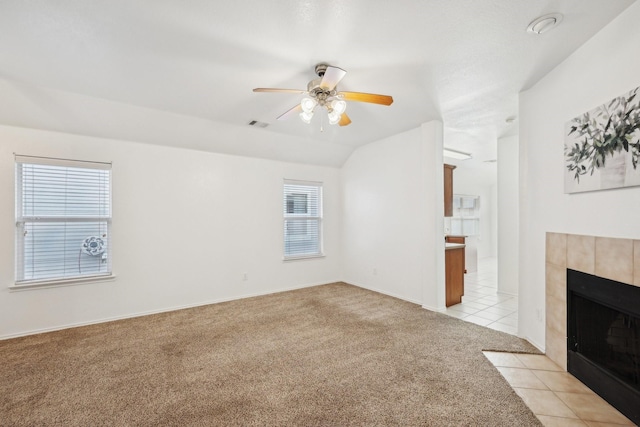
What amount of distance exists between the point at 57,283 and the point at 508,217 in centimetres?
667

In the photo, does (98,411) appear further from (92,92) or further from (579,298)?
(579,298)

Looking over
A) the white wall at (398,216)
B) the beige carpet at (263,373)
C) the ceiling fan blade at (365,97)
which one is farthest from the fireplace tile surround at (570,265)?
the ceiling fan blade at (365,97)

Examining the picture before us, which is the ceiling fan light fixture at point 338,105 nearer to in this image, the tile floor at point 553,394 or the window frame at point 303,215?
the tile floor at point 553,394

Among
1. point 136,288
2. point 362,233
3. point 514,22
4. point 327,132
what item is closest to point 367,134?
point 327,132

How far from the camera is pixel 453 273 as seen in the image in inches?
169

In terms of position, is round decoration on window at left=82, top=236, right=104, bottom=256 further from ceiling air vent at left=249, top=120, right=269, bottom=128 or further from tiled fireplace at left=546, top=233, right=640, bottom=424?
tiled fireplace at left=546, top=233, right=640, bottom=424

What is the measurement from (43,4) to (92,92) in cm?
137

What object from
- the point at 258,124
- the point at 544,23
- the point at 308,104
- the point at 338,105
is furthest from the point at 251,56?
the point at 544,23

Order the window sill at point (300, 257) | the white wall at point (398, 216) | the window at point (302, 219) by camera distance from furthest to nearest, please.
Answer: the window at point (302, 219) < the window sill at point (300, 257) < the white wall at point (398, 216)

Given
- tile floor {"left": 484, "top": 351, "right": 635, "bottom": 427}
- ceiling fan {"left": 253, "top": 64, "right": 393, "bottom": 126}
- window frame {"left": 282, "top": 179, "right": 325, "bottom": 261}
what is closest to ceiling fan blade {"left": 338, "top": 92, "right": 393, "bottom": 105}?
ceiling fan {"left": 253, "top": 64, "right": 393, "bottom": 126}

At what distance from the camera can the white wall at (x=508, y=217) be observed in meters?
4.68

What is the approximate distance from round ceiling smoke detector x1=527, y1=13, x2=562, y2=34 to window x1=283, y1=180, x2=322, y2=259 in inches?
155

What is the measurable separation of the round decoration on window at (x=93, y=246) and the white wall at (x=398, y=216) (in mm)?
4003

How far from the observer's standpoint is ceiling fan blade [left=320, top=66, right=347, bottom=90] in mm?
2107
